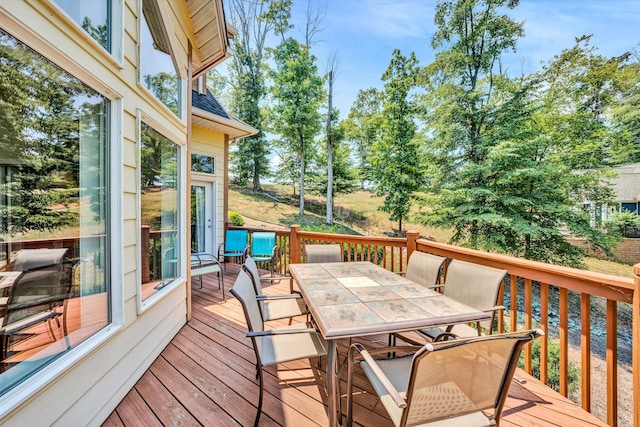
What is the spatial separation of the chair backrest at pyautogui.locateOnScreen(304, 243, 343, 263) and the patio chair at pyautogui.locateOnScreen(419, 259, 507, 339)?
59.3 inches

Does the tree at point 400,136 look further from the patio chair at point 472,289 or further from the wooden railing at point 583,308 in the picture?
the patio chair at point 472,289

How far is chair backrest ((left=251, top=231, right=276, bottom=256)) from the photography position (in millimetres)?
5707

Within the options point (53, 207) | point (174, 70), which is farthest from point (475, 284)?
point (174, 70)

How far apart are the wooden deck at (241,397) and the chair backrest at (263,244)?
2.94m

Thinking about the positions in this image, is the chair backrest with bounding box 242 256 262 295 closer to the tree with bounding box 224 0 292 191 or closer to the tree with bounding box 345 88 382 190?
the tree with bounding box 345 88 382 190

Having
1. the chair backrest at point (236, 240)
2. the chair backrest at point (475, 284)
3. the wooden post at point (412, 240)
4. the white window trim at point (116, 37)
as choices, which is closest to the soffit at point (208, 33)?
the white window trim at point (116, 37)

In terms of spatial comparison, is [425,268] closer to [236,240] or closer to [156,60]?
[156,60]

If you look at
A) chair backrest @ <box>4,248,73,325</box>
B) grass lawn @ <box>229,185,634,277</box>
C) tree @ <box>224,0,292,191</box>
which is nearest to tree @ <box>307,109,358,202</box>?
grass lawn @ <box>229,185,634,277</box>

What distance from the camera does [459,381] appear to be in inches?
45.8

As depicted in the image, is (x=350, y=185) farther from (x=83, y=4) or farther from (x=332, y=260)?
(x=83, y=4)

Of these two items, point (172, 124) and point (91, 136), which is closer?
point (91, 136)

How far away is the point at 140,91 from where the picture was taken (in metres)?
2.30

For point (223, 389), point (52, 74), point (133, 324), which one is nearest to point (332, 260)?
point (223, 389)

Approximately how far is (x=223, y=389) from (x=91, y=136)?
7.23 feet
